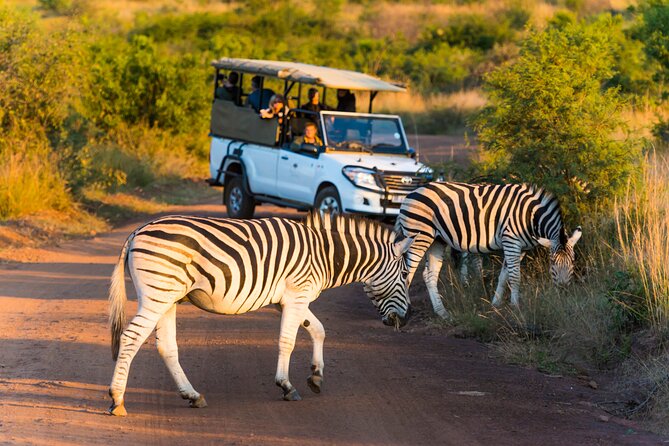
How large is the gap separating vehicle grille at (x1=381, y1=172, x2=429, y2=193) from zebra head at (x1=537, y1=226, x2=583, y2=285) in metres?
4.05

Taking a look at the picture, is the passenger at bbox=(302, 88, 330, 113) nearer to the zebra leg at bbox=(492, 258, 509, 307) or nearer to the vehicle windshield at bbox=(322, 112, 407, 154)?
the vehicle windshield at bbox=(322, 112, 407, 154)

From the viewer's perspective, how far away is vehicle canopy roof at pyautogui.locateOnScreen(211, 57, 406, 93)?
48.9ft

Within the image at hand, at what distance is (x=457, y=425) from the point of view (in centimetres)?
655

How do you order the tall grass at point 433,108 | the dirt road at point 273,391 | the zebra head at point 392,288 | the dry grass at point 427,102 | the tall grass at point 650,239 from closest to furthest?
the dirt road at point 273,391 → the zebra head at point 392,288 → the tall grass at point 650,239 → the tall grass at point 433,108 → the dry grass at point 427,102

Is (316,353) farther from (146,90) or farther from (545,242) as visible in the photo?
(146,90)

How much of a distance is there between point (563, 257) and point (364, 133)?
5.95 metres

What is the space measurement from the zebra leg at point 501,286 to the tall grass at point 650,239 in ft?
3.98

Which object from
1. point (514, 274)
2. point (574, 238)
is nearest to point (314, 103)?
point (514, 274)

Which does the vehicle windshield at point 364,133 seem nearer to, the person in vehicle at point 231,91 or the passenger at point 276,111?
the passenger at point 276,111

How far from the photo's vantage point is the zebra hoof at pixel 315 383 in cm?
720

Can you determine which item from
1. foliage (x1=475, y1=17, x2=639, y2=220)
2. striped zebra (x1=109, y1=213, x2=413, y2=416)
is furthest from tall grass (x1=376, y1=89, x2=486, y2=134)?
striped zebra (x1=109, y1=213, x2=413, y2=416)

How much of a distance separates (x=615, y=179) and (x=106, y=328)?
5709 millimetres

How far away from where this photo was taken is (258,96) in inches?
657

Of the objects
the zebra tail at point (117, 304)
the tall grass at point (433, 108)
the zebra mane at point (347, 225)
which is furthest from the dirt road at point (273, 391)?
the tall grass at point (433, 108)
